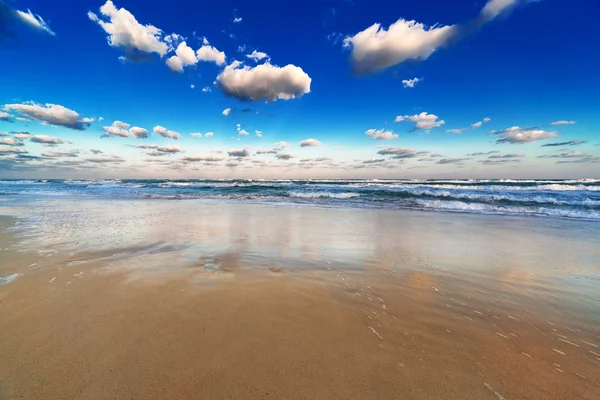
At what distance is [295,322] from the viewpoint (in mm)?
2686

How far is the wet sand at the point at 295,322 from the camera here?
1.88 m

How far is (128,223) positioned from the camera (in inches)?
321

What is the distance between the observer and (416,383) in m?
1.89

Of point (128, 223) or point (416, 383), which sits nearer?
point (416, 383)

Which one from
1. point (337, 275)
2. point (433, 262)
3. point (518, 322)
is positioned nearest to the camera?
point (518, 322)

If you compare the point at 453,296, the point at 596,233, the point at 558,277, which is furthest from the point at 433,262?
the point at 596,233

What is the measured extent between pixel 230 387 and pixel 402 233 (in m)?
6.64

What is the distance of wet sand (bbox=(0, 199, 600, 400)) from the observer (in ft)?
6.15

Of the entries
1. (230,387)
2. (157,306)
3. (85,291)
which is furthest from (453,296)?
(85,291)

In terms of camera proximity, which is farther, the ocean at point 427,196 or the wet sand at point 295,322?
the ocean at point 427,196

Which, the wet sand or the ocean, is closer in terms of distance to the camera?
the wet sand

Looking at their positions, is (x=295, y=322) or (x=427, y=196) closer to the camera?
(x=295, y=322)

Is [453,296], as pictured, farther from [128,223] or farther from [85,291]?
[128,223]

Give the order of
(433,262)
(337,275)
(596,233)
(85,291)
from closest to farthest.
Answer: (85,291) → (337,275) → (433,262) → (596,233)
